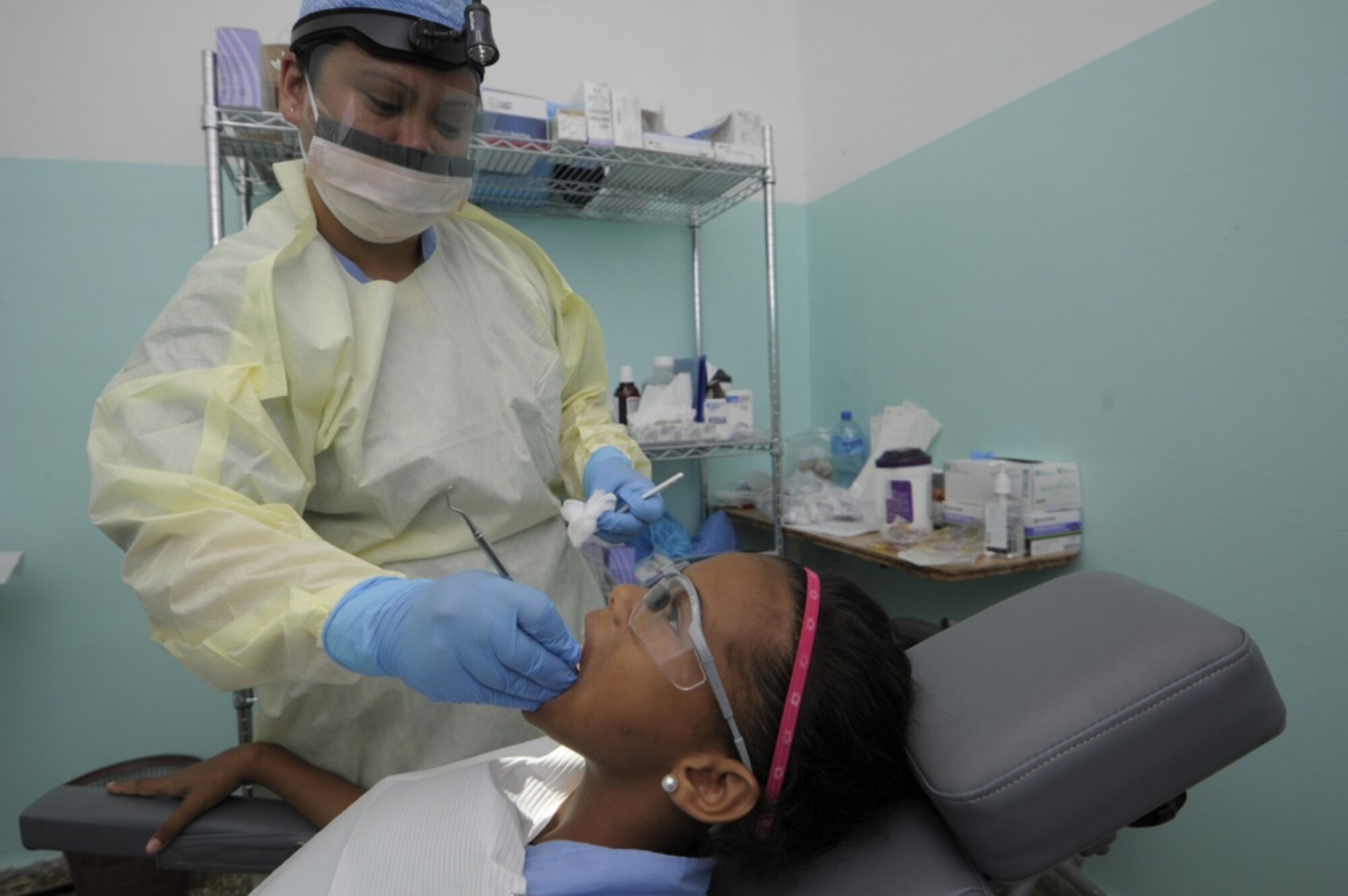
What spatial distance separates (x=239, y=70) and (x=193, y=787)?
1331mm

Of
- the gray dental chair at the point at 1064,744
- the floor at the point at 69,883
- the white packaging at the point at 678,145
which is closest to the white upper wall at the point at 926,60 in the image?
the white packaging at the point at 678,145

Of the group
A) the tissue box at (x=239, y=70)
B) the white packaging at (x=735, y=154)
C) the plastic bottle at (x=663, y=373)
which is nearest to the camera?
the tissue box at (x=239, y=70)

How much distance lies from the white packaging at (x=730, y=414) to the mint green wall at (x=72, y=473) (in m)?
1.38

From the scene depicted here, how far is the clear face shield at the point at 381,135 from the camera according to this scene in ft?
2.93

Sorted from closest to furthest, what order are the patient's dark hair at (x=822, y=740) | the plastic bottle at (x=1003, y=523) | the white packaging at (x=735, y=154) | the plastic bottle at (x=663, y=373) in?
the patient's dark hair at (x=822, y=740)
the plastic bottle at (x=1003, y=523)
the white packaging at (x=735, y=154)
the plastic bottle at (x=663, y=373)

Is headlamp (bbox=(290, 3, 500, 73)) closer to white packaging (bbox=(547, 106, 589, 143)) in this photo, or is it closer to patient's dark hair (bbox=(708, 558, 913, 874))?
white packaging (bbox=(547, 106, 589, 143))

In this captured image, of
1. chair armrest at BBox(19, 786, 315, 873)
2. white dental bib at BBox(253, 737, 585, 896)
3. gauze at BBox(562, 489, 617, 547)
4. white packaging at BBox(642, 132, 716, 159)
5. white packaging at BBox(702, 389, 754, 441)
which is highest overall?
white packaging at BBox(642, 132, 716, 159)

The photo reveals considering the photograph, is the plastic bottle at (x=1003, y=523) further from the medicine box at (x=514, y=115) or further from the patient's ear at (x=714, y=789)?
the medicine box at (x=514, y=115)

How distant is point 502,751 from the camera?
38.5 inches

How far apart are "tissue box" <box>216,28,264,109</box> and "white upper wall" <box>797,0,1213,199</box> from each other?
164 cm

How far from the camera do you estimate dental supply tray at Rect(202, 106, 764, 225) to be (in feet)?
4.75

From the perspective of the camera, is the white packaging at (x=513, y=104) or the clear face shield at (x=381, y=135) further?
the white packaging at (x=513, y=104)

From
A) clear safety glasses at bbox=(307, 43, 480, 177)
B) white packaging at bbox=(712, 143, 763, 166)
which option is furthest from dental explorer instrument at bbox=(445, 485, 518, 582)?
white packaging at bbox=(712, 143, 763, 166)

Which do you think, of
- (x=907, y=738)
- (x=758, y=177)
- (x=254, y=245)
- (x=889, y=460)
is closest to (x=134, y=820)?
(x=254, y=245)
